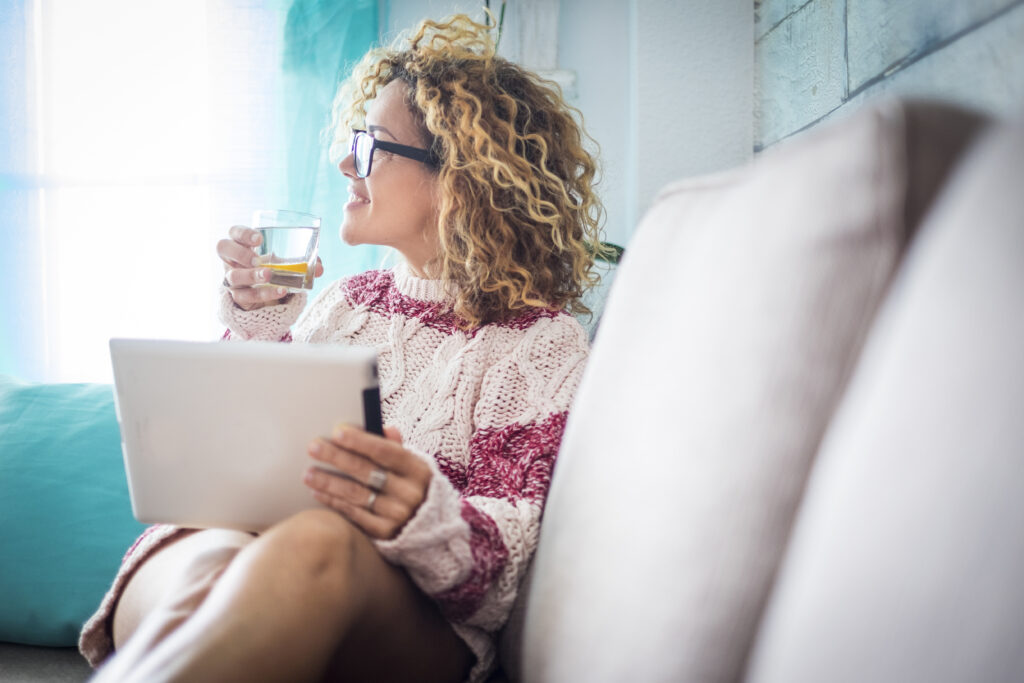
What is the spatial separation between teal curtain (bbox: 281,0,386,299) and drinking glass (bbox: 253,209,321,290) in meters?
0.79

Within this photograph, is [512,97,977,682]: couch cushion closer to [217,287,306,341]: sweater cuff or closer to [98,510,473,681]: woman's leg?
[98,510,473,681]: woman's leg

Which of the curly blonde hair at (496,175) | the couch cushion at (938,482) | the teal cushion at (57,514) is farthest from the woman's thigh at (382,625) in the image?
the teal cushion at (57,514)

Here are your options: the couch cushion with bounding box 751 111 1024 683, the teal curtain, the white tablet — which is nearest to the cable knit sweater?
the white tablet

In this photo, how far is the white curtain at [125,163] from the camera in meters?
1.91

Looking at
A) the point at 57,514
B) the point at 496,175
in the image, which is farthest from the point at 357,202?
the point at 57,514

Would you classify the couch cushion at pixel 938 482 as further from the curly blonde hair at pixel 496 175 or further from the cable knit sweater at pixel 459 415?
the curly blonde hair at pixel 496 175

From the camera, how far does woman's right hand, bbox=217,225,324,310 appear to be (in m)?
1.12

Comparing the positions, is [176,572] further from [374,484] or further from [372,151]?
[372,151]

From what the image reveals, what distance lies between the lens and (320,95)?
1861 millimetres

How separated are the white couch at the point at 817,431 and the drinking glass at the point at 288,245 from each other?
1.75ft

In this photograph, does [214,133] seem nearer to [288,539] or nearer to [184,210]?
[184,210]

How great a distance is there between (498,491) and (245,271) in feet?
1.73

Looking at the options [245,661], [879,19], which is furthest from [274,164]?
[245,661]

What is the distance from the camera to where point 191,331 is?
6.73ft
